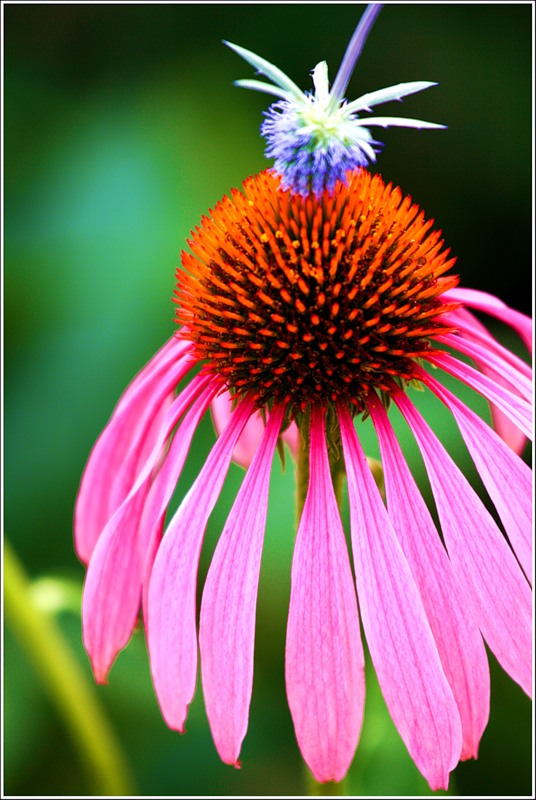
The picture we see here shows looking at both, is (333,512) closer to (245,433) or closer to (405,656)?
(405,656)

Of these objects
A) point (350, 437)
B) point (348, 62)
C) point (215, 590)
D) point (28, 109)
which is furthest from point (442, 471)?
point (28, 109)

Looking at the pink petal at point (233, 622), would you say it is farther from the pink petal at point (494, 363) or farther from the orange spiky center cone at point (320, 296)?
the pink petal at point (494, 363)

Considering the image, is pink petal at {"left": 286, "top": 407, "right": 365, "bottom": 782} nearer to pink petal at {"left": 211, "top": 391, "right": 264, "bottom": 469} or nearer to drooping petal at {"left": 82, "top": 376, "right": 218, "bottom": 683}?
drooping petal at {"left": 82, "top": 376, "right": 218, "bottom": 683}

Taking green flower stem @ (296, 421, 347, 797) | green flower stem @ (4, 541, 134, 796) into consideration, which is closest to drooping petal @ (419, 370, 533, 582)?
green flower stem @ (296, 421, 347, 797)

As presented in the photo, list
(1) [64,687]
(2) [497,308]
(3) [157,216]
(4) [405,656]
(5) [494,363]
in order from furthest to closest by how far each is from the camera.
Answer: (3) [157,216]
(1) [64,687]
(2) [497,308]
(5) [494,363]
(4) [405,656]

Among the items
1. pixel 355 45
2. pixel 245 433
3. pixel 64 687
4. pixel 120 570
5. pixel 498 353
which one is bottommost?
pixel 64 687

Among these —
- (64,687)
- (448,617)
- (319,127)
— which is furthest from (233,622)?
(64,687)

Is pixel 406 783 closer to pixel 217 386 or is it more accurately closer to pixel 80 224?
pixel 217 386
